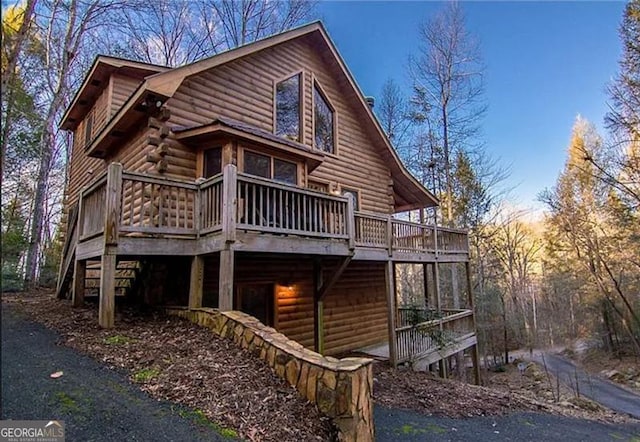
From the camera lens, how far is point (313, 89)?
447 inches

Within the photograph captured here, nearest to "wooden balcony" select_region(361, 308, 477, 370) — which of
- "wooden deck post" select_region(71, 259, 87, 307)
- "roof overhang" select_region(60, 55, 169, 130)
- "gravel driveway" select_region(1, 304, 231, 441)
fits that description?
"gravel driveway" select_region(1, 304, 231, 441)

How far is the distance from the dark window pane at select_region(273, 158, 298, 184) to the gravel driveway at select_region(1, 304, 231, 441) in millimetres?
5403

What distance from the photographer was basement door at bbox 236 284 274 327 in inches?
349

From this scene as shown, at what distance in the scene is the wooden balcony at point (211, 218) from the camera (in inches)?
209

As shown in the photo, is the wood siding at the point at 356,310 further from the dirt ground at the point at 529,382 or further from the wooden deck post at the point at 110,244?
the wooden deck post at the point at 110,244

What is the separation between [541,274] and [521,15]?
903 inches

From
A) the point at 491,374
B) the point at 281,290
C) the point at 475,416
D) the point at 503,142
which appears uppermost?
the point at 503,142

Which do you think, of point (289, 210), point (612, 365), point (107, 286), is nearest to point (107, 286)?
point (107, 286)

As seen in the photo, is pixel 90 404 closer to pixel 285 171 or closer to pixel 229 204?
pixel 229 204

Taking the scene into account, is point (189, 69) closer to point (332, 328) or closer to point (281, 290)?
point (281, 290)

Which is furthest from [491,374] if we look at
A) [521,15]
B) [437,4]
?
[437,4]

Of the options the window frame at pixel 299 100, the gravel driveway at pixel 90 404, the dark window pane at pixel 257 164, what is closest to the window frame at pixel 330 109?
the window frame at pixel 299 100

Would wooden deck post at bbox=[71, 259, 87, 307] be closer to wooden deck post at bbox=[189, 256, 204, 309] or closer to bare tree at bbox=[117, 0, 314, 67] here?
wooden deck post at bbox=[189, 256, 204, 309]

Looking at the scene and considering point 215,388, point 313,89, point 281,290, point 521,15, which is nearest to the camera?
point 215,388
